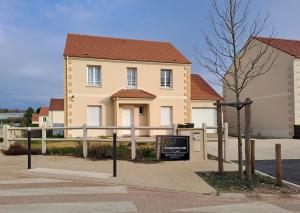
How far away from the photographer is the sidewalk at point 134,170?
9.25 metres

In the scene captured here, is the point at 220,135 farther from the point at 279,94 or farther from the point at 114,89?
the point at 279,94

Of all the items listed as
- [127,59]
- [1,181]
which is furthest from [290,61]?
[1,181]

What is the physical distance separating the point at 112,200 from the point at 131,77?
2067 centimetres

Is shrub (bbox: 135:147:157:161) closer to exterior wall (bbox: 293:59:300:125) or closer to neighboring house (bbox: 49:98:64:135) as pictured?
exterior wall (bbox: 293:59:300:125)

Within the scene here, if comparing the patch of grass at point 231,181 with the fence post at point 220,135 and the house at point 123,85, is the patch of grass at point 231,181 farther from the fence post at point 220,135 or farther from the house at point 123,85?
the house at point 123,85

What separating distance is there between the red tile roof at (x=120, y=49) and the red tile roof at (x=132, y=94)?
2.39 metres

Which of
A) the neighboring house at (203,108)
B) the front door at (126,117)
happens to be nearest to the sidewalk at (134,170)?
the front door at (126,117)

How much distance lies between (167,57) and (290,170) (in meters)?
18.2

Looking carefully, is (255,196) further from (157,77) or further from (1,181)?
(157,77)

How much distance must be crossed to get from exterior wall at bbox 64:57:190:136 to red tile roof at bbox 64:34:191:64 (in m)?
0.41

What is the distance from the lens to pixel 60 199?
756 cm

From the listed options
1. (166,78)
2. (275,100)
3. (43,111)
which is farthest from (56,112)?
(275,100)

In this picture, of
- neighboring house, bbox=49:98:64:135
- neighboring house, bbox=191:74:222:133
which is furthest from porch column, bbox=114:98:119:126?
neighboring house, bbox=49:98:64:135

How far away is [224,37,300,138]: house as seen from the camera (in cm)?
2728
